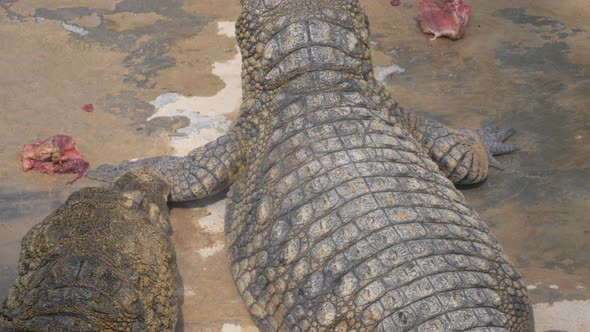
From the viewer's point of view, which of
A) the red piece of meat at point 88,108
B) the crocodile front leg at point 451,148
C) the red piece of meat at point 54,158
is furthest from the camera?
the red piece of meat at point 88,108

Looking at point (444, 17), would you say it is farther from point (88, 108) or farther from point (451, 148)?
point (88, 108)

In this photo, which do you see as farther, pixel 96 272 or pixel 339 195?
pixel 339 195

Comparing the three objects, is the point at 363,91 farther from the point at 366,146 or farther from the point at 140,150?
the point at 140,150

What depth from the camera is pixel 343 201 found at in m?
3.80

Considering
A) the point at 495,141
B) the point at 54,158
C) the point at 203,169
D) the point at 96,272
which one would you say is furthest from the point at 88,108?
the point at 495,141

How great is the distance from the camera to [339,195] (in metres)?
3.83

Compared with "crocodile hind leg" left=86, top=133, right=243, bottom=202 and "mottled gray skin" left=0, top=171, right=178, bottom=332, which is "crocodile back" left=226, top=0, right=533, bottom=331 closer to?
"crocodile hind leg" left=86, top=133, right=243, bottom=202

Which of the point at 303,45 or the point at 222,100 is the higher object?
the point at 303,45

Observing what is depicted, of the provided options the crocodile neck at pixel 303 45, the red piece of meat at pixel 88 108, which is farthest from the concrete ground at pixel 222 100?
the crocodile neck at pixel 303 45

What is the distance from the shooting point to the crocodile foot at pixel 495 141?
5629 mm

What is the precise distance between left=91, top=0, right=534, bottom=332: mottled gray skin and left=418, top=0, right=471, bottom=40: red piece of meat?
2.11 m

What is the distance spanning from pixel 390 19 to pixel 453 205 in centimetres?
397

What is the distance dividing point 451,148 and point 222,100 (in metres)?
2.15

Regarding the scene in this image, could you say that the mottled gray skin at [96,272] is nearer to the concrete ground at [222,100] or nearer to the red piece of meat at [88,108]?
the concrete ground at [222,100]
